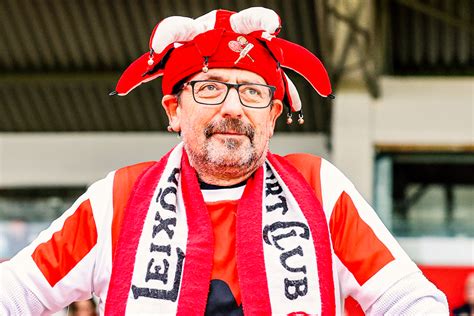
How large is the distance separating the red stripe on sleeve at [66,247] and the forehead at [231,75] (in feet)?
1.38

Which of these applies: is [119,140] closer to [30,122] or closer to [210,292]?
[30,122]

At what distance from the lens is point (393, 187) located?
10.4 metres

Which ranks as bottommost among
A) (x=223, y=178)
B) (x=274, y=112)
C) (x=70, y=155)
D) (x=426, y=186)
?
(x=426, y=186)

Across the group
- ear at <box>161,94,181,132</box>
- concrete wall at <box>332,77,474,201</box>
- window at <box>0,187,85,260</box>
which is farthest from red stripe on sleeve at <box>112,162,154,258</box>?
concrete wall at <box>332,77,474,201</box>

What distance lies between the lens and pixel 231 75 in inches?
93.0

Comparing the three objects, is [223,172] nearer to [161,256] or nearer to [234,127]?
[234,127]

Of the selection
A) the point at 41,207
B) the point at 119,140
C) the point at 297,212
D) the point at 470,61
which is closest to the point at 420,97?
the point at 470,61

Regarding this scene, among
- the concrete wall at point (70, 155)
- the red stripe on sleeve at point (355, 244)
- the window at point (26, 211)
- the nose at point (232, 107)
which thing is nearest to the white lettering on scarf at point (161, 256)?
the nose at point (232, 107)

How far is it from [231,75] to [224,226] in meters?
0.36

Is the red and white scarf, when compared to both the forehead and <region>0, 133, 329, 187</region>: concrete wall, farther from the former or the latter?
<region>0, 133, 329, 187</region>: concrete wall

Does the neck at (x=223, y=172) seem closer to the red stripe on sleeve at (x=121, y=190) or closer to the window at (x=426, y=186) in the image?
the red stripe on sleeve at (x=121, y=190)

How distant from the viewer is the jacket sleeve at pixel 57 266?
2.26 metres

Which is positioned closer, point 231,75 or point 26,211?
point 231,75

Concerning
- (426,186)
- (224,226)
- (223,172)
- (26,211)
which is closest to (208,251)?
(224,226)
